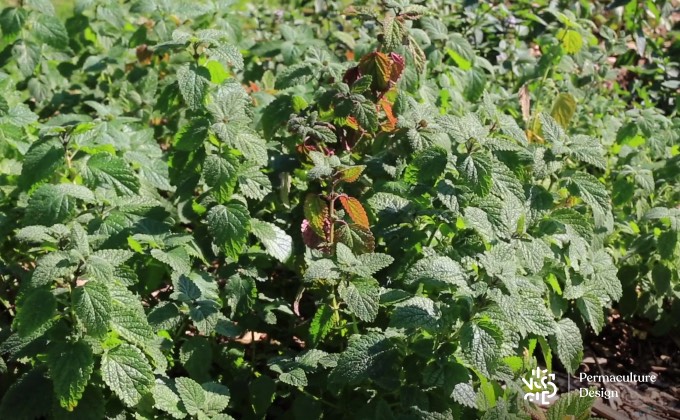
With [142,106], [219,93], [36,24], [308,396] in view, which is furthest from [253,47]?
[308,396]

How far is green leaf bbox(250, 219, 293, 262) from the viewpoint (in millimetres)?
2625

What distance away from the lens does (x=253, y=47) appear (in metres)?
3.88

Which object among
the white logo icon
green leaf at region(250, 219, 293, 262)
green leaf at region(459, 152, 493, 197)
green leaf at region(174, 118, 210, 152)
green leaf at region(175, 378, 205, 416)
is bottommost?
the white logo icon

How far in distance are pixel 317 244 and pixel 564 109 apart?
1.40 m

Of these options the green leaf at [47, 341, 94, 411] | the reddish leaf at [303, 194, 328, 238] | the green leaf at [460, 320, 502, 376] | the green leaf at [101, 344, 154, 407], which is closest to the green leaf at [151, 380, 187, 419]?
the green leaf at [101, 344, 154, 407]

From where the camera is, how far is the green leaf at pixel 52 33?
3.52 meters

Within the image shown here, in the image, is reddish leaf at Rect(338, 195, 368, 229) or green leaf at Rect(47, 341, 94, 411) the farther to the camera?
reddish leaf at Rect(338, 195, 368, 229)

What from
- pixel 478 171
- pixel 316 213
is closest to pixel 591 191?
pixel 478 171

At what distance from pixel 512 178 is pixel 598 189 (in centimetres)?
34

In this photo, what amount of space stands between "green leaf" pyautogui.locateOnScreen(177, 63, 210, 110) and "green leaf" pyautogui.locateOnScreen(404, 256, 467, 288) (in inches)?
32.8

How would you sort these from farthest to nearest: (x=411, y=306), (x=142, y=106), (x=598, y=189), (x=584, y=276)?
(x=142, y=106), (x=584, y=276), (x=598, y=189), (x=411, y=306)

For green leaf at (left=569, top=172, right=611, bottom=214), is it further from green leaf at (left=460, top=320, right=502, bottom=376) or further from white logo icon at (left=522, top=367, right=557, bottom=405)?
green leaf at (left=460, top=320, right=502, bottom=376)

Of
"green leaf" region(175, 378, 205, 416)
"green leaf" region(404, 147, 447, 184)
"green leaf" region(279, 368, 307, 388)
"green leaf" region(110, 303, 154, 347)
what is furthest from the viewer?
"green leaf" region(404, 147, 447, 184)

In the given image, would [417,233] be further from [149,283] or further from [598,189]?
[149,283]
